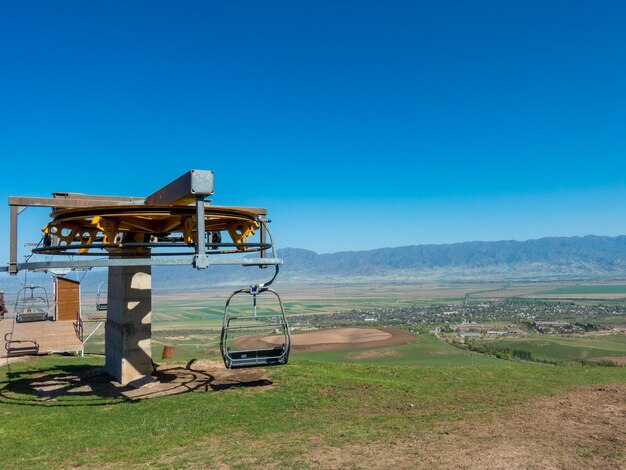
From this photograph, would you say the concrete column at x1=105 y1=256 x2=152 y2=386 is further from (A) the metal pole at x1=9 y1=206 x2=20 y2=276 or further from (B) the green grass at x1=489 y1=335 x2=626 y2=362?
(B) the green grass at x1=489 y1=335 x2=626 y2=362

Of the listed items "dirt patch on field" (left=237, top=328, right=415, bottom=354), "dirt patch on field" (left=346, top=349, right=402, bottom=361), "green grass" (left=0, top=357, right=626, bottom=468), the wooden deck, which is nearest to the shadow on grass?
"green grass" (left=0, top=357, right=626, bottom=468)

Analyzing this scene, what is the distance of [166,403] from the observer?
11203 millimetres

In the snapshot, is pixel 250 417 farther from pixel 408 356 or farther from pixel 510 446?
pixel 408 356

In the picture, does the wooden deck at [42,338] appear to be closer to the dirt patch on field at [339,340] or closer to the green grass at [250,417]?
the green grass at [250,417]

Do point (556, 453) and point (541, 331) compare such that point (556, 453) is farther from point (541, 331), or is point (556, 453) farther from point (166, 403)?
point (541, 331)

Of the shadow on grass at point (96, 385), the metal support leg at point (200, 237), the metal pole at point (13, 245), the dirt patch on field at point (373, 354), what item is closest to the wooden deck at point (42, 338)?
the shadow on grass at point (96, 385)

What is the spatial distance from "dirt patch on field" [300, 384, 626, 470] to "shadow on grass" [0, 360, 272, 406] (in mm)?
5792

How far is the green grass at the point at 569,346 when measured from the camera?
170 ft

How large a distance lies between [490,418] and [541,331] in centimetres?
8134

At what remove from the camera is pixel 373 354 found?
46656 mm

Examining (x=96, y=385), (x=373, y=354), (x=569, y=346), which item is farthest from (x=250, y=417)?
(x=569, y=346)

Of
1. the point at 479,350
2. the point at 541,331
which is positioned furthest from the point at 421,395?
the point at 541,331

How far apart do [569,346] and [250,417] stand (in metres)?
60.6

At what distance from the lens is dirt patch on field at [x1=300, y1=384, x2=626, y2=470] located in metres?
7.16
